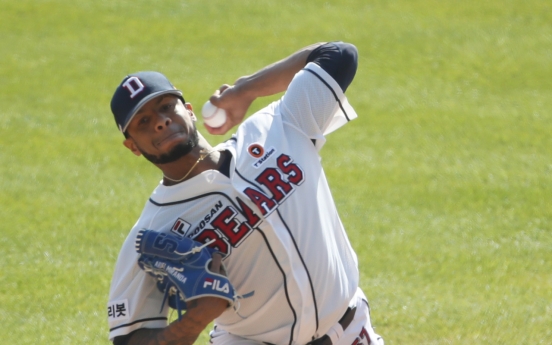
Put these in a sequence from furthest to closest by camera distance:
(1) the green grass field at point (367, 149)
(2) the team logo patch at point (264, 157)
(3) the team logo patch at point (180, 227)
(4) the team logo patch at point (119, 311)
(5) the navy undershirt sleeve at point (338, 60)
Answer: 1. (1) the green grass field at point (367, 149)
2. (5) the navy undershirt sleeve at point (338, 60)
3. (2) the team logo patch at point (264, 157)
4. (3) the team logo patch at point (180, 227)
5. (4) the team logo patch at point (119, 311)

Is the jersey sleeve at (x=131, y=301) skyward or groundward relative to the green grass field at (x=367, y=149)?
skyward

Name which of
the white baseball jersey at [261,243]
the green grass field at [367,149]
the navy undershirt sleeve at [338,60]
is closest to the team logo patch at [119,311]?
the white baseball jersey at [261,243]

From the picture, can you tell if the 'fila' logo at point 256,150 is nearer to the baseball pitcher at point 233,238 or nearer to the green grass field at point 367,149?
the baseball pitcher at point 233,238

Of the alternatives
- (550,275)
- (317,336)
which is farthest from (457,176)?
(317,336)

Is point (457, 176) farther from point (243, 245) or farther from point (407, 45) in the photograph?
point (243, 245)

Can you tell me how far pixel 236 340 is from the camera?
3.46 meters

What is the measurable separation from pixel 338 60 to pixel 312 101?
0.86 ft

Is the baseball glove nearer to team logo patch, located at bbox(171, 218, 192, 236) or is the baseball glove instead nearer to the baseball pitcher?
the baseball pitcher

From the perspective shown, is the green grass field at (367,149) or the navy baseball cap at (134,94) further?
the green grass field at (367,149)

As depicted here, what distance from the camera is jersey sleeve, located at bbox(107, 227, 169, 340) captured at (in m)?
3.08

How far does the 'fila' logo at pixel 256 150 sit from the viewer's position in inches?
134

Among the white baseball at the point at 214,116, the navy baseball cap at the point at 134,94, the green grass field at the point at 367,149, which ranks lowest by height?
the green grass field at the point at 367,149

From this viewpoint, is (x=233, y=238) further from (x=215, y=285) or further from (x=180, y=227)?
(x=215, y=285)

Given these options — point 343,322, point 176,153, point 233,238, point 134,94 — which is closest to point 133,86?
point 134,94
